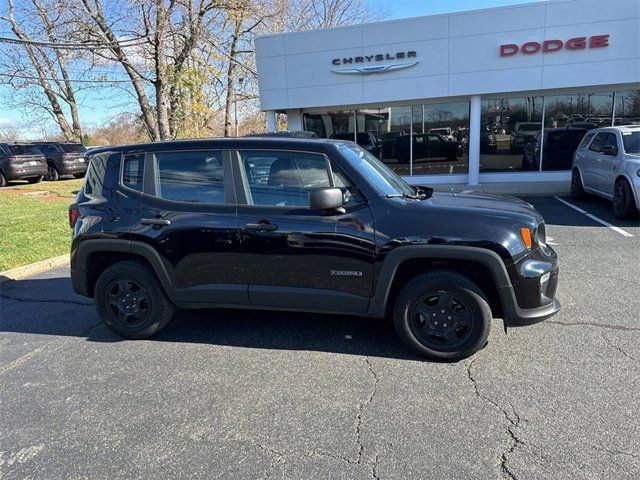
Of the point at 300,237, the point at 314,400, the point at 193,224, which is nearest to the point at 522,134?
the point at 300,237

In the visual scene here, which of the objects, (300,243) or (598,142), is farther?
(598,142)

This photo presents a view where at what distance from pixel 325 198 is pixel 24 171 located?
63.7 feet

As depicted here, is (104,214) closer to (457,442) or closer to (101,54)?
(457,442)

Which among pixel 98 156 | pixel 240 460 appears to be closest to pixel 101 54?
pixel 98 156

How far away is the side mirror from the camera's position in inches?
131

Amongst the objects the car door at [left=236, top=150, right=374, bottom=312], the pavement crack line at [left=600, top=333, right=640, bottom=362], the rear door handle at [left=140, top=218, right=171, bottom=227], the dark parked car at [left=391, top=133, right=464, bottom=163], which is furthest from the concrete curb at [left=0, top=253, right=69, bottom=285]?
the dark parked car at [left=391, top=133, right=464, bottom=163]

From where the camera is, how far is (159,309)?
413 centimetres

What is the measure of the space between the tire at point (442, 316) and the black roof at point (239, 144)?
1.38 meters

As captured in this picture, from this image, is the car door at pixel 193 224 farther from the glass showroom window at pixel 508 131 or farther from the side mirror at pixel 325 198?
the glass showroom window at pixel 508 131

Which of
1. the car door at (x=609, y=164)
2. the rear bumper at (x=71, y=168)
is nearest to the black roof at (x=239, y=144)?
the car door at (x=609, y=164)

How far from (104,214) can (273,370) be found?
2.07 metres

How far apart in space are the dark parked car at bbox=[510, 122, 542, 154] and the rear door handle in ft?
45.9

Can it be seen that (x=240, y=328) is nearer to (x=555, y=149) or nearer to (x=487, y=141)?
(x=487, y=141)

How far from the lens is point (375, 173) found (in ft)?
12.9
